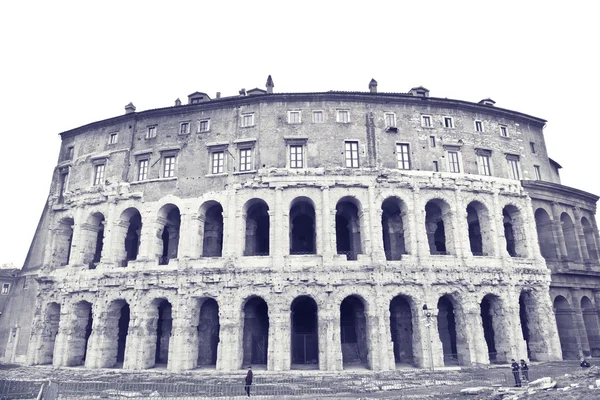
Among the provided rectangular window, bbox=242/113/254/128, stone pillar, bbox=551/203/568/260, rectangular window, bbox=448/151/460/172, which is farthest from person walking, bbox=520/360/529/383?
rectangular window, bbox=242/113/254/128

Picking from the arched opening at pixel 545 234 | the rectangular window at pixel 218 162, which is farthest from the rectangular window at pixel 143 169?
the arched opening at pixel 545 234

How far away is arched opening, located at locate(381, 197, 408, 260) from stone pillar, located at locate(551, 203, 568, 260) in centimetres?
1060

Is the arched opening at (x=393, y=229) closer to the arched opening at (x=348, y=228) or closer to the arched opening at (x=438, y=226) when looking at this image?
the arched opening at (x=438, y=226)

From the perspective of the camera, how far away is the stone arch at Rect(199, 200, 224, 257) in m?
23.6

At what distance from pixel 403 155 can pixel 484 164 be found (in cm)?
556

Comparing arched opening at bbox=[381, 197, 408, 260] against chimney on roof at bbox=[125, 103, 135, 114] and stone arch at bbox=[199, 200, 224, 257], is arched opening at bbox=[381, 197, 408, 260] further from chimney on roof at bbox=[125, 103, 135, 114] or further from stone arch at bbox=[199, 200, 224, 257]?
chimney on roof at bbox=[125, 103, 135, 114]

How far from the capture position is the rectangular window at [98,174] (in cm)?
2572

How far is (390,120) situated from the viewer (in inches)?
935

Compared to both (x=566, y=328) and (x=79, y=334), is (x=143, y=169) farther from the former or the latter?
(x=566, y=328)

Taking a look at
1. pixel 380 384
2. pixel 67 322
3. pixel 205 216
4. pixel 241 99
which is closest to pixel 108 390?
pixel 67 322

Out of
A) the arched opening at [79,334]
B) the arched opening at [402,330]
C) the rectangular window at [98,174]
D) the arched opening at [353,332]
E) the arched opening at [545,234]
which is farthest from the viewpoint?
the rectangular window at [98,174]

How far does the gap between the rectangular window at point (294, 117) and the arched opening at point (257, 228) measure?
5.25 m

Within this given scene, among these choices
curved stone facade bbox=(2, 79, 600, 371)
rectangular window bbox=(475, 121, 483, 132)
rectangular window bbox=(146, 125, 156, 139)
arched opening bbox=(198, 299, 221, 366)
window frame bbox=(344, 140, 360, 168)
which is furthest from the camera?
rectangular window bbox=(146, 125, 156, 139)

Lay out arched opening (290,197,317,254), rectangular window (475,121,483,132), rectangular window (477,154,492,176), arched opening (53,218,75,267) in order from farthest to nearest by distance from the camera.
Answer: arched opening (53,218,75,267) < rectangular window (475,121,483,132) < arched opening (290,197,317,254) < rectangular window (477,154,492,176)
